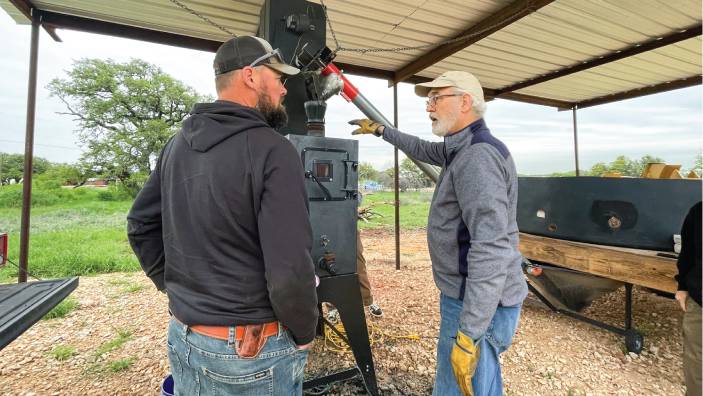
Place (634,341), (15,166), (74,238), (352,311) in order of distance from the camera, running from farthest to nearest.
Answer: (15,166), (74,238), (634,341), (352,311)

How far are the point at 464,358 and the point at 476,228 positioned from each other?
50cm

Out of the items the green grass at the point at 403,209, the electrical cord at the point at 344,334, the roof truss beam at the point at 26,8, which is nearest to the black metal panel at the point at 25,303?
the electrical cord at the point at 344,334

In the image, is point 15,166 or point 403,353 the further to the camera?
point 15,166

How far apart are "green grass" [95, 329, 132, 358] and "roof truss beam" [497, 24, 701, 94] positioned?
21.0 feet

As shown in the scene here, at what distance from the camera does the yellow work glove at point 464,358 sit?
1.27m

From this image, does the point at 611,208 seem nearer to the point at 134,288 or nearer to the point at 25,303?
the point at 25,303

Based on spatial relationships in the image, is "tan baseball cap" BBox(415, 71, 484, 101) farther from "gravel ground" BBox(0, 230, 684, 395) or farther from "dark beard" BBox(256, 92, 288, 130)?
"gravel ground" BBox(0, 230, 684, 395)

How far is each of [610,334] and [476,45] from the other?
3.47m

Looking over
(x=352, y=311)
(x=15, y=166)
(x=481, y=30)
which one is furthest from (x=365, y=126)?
(x=15, y=166)

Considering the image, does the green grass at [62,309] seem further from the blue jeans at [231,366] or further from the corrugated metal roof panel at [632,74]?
the corrugated metal roof panel at [632,74]

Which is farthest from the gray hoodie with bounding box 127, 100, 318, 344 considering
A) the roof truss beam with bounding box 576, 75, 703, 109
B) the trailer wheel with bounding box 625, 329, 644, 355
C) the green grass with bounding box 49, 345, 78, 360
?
the roof truss beam with bounding box 576, 75, 703, 109

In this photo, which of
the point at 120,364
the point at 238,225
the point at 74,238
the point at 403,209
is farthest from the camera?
the point at 403,209

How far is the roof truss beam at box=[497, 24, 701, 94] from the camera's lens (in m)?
3.80

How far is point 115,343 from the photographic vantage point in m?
3.04
